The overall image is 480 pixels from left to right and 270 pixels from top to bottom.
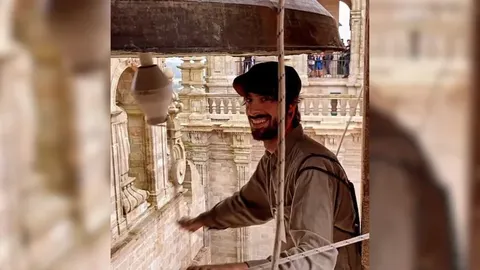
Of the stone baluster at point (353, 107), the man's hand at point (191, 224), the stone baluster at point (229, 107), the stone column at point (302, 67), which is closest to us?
the man's hand at point (191, 224)

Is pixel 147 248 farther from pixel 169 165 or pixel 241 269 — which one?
pixel 241 269

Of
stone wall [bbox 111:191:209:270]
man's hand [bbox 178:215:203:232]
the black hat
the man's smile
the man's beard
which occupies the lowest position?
stone wall [bbox 111:191:209:270]

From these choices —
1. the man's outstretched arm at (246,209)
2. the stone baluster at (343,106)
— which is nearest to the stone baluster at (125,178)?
the man's outstretched arm at (246,209)

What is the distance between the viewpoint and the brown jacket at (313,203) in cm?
73

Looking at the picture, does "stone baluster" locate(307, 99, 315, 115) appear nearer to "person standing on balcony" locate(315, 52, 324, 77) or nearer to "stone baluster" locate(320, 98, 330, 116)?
"stone baluster" locate(320, 98, 330, 116)

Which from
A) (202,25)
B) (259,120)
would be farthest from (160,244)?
(202,25)

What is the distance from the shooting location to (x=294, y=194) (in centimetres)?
77

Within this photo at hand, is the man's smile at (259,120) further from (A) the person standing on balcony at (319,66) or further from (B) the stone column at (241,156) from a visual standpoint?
(A) the person standing on balcony at (319,66)

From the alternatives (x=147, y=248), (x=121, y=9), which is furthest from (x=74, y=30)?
(x=147, y=248)

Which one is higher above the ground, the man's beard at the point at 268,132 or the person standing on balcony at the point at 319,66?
the person standing on balcony at the point at 319,66

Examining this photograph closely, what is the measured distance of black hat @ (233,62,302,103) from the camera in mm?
844

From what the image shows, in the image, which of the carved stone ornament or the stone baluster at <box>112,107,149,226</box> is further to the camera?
the carved stone ornament

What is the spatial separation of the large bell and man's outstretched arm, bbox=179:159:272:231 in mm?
497

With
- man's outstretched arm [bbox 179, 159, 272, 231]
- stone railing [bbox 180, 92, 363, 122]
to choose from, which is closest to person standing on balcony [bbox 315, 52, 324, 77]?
stone railing [bbox 180, 92, 363, 122]
